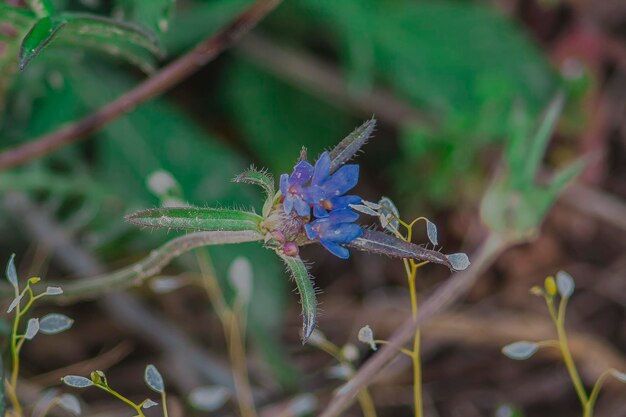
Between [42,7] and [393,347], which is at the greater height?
[42,7]

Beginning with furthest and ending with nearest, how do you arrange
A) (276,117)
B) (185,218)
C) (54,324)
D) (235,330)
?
(276,117) < (235,330) < (54,324) < (185,218)

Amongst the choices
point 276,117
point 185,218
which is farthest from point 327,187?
point 276,117

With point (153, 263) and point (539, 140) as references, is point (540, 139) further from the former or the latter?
point (153, 263)


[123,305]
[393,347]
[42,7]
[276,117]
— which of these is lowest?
[123,305]

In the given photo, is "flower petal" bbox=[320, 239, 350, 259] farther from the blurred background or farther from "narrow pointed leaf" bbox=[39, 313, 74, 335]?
the blurred background

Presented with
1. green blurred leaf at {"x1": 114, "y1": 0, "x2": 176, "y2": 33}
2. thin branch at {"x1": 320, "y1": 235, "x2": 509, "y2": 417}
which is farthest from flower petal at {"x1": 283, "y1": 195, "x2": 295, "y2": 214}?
green blurred leaf at {"x1": 114, "y1": 0, "x2": 176, "y2": 33}

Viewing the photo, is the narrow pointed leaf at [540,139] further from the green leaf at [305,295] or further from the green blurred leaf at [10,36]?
the green blurred leaf at [10,36]
